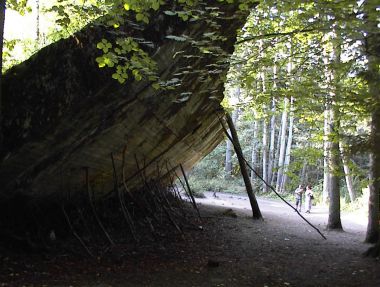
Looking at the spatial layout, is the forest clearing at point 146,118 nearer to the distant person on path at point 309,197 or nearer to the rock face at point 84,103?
the rock face at point 84,103

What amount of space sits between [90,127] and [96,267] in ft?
8.12

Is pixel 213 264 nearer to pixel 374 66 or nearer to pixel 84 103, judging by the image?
pixel 84 103

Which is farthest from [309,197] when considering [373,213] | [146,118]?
[146,118]

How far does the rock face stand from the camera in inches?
235

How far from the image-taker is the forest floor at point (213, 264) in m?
6.52

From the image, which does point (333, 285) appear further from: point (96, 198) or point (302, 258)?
point (96, 198)

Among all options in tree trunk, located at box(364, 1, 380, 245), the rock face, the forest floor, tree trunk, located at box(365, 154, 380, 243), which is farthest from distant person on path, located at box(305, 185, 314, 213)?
the rock face

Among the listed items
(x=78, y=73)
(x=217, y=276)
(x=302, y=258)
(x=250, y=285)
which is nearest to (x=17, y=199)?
(x=78, y=73)

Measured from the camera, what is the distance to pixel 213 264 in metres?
7.91

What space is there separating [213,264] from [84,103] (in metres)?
4.01

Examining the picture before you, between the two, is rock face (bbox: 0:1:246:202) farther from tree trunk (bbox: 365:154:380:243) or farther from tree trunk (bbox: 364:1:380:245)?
tree trunk (bbox: 365:154:380:243)

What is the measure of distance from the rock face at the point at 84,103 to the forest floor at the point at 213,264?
149 cm

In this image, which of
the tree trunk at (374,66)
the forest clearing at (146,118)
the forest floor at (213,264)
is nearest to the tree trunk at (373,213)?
the forest clearing at (146,118)

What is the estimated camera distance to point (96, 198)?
982 centimetres
